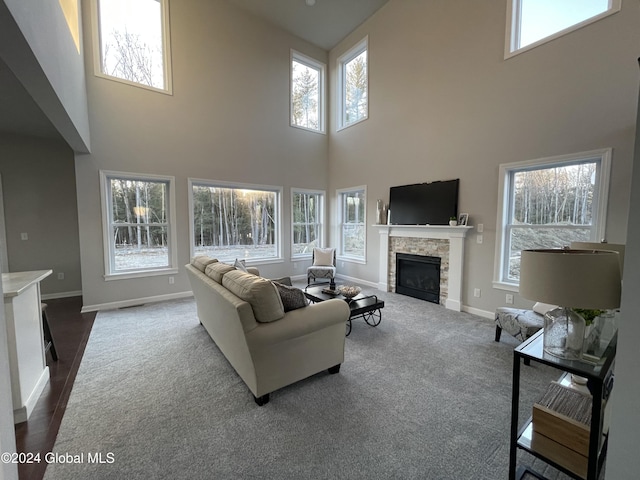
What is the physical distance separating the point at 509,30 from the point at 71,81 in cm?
536

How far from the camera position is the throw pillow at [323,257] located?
19.5 ft

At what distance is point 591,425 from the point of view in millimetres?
1148

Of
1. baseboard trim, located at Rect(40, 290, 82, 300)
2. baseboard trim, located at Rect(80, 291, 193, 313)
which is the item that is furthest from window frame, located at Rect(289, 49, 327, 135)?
baseboard trim, located at Rect(40, 290, 82, 300)

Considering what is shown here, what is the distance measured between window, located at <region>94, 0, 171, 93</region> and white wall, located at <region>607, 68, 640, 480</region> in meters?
5.83

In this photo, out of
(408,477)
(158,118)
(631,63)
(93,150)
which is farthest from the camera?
(158,118)

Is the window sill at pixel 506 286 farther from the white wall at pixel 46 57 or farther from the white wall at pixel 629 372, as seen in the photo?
the white wall at pixel 46 57

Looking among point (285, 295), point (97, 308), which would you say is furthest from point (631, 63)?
point (97, 308)

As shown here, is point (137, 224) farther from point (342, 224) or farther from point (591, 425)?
point (591, 425)

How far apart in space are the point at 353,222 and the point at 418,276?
2.03 m

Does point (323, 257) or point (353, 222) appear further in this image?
point (353, 222)

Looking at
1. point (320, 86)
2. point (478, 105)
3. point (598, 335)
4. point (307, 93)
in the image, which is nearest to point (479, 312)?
point (598, 335)

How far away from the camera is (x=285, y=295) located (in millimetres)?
2252

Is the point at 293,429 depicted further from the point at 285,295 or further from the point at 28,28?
the point at 28,28

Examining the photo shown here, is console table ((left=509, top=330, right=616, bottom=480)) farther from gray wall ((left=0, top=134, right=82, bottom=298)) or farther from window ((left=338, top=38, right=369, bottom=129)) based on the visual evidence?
gray wall ((left=0, top=134, right=82, bottom=298))
